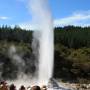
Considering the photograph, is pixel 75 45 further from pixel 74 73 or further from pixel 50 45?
pixel 50 45

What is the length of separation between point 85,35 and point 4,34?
2124 centimetres

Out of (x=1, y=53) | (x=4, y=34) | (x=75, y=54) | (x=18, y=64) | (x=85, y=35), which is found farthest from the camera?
(x=85, y=35)

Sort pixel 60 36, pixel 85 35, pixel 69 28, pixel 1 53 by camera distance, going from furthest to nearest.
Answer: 1. pixel 69 28
2. pixel 85 35
3. pixel 60 36
4. pixel 1 53

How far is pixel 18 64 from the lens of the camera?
4328 centimetres

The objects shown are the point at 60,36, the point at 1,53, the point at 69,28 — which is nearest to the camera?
the point at 1,53

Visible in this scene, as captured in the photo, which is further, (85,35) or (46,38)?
(85,35)

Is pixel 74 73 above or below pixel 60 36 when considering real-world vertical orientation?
below

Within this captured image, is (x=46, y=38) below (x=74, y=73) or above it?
above

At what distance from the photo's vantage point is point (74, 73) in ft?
149

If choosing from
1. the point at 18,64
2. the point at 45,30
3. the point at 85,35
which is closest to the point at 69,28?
the point at 85,35

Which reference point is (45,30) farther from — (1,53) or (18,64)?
(1,53)

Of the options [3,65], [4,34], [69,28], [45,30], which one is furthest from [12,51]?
[69,28]

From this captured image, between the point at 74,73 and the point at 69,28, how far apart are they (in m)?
58.4

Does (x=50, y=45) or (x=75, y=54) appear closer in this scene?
(x=50, y=45)
